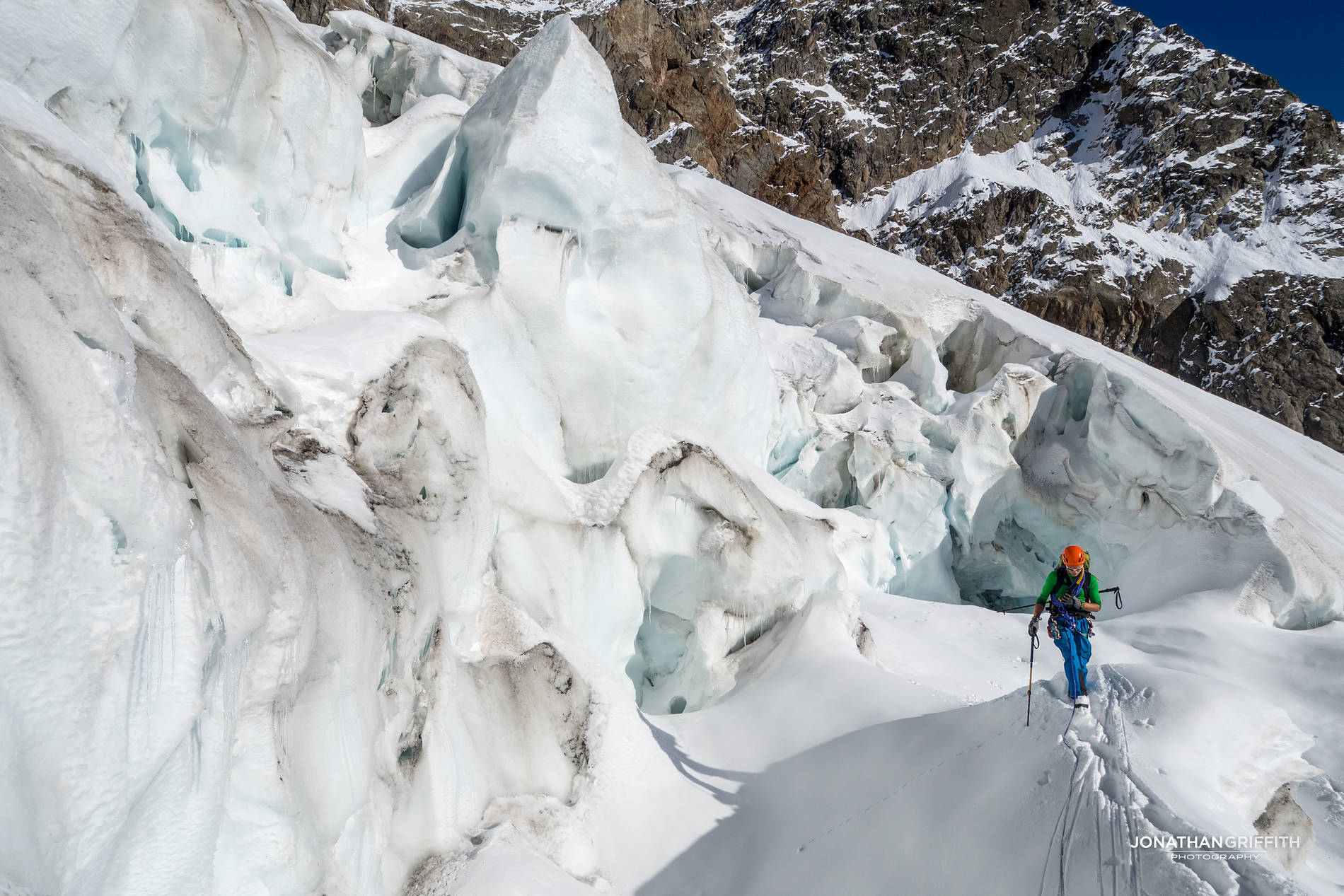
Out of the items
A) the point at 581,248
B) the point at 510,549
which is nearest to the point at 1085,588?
the point at 510,549

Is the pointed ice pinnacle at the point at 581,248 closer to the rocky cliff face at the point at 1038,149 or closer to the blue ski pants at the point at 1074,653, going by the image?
the blue ski pants at the point at 1074,653

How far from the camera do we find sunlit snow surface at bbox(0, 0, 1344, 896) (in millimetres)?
2371

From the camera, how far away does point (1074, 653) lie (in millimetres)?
4363

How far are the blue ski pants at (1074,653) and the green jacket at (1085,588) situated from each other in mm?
151

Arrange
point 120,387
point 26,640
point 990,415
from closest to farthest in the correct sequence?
1. point 26,640
2. point 120,387
3. point 990,415

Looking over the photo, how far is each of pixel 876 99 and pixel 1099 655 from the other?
38210 mm

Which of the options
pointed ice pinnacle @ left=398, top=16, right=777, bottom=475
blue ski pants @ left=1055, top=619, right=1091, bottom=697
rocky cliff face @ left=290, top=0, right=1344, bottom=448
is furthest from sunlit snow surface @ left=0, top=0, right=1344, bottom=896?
rocky cliff face @ left=290, top=0, right=1344, bottom=448

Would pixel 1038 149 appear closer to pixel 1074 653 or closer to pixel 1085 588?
pixel 1085 588

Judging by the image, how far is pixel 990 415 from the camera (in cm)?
1116

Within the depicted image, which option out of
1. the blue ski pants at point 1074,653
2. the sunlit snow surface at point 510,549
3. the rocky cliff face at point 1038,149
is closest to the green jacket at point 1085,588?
the blue ski pants at point 1074,653

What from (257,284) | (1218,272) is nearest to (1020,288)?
(1218,272)

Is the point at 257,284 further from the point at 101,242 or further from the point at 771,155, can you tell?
the point at 771,155

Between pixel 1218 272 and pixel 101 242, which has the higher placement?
pixel 1218 272

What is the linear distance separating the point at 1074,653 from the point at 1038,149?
40.2m
